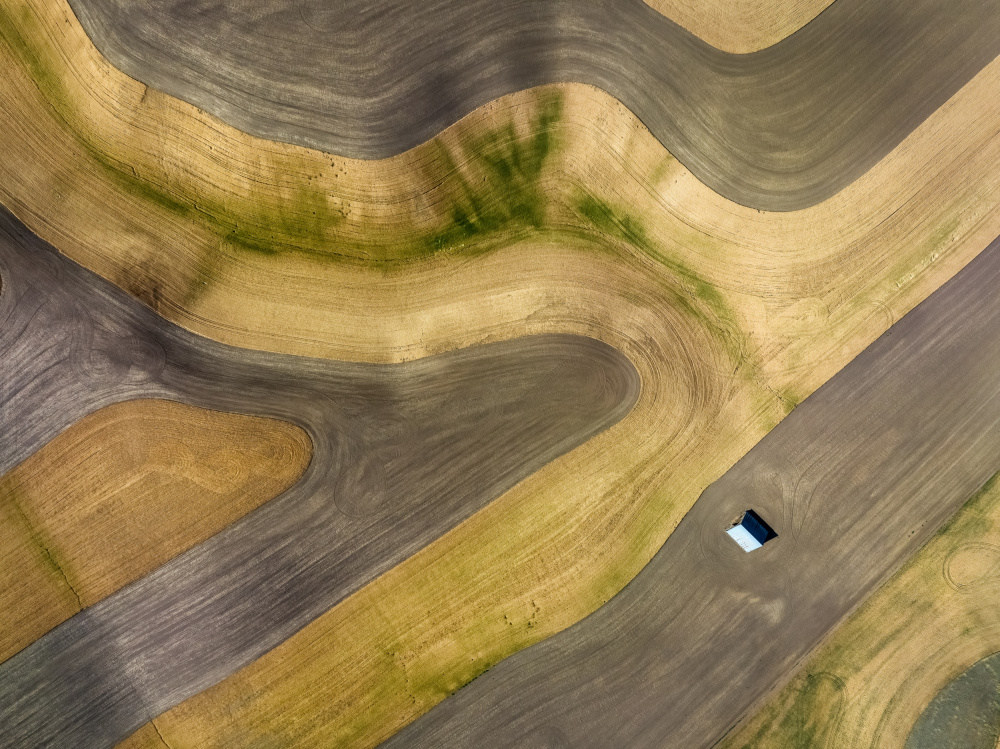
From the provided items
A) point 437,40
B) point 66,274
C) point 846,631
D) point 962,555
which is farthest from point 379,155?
point 962,555

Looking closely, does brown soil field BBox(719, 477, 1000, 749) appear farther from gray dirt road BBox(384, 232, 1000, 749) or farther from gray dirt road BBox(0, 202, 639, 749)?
gray dirt road BBox(0, 202, 639, 749)

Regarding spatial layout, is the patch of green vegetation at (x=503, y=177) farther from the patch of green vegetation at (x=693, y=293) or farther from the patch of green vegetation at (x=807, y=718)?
the patch of green vegetation at (x=807, y=718)

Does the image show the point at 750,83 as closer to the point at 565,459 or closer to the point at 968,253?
the point at 968,253

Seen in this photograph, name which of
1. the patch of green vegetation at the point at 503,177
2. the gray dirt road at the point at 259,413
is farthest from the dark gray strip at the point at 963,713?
the patch of green vegetation at the point at 503,177

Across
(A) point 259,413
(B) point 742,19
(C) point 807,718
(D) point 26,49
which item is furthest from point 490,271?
(C) point 807,718

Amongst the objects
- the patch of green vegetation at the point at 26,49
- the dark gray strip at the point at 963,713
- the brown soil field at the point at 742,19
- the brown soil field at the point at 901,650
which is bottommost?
the dark gray strip at the point at 963,713

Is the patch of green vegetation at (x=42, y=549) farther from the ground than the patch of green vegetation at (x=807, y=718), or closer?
farther from the ground

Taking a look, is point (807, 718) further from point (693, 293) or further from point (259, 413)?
point (259, 413)
